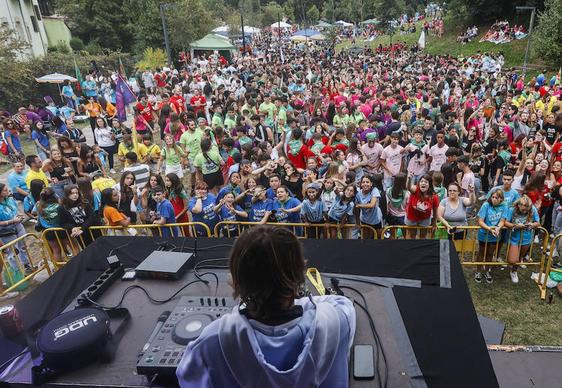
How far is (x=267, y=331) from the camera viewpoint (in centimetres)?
175

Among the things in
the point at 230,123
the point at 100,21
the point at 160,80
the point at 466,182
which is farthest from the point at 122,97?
the point at 100,21

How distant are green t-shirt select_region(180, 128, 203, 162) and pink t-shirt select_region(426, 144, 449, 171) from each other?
5025 millimetres

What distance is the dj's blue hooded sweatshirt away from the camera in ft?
5.71

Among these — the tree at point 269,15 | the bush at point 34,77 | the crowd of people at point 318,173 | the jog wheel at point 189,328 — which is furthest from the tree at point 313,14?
the jog wheel at point 189,328

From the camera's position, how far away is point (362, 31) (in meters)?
57.9

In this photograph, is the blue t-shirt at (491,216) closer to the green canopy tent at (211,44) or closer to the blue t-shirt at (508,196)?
the blue t-shirt at (508,196)

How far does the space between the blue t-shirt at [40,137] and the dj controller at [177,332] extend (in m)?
10.2

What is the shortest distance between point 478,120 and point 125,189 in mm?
8733

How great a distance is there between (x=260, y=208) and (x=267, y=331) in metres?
4.60

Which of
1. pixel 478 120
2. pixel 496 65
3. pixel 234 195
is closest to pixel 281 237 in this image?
pixel 234 195

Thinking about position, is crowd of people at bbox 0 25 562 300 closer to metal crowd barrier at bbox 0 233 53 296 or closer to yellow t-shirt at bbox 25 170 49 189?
yellow t-shirt at bbox 25 170 49 189

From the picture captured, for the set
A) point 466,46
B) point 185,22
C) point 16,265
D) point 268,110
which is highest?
point 185,22

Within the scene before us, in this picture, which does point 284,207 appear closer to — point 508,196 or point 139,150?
point 508,196

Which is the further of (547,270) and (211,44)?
(211,44)
